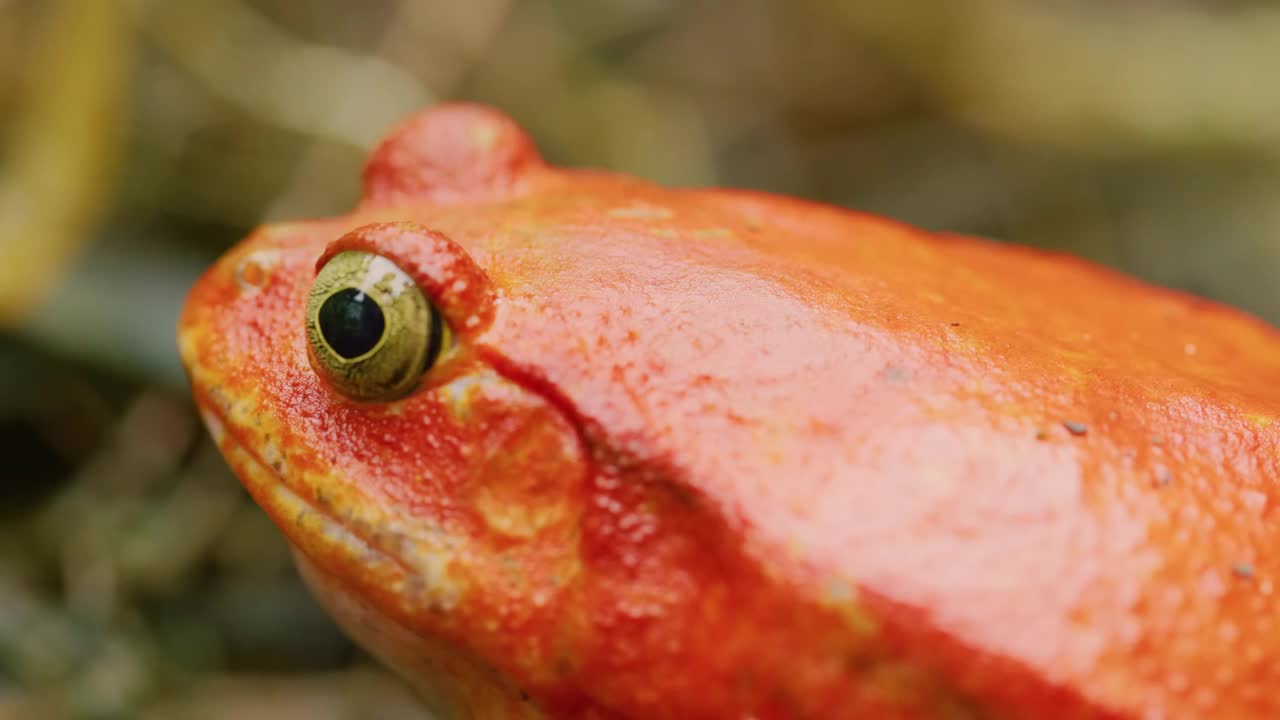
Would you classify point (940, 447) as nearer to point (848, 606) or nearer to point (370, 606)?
point (848, 606)

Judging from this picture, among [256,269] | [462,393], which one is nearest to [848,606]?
[462,393]

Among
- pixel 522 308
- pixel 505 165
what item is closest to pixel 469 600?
pixel 522 308

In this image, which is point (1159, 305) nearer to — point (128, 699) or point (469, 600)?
point (469, 600)

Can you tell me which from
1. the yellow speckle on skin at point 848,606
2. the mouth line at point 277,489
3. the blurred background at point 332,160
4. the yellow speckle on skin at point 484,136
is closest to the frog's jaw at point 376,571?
the mouth line at point 277,489

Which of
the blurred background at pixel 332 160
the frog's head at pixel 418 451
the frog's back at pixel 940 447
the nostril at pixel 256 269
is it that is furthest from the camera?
the blurred background at pixel 332 160

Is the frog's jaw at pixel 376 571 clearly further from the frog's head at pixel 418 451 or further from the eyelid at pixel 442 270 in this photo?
the eyelid at pixel 442 270

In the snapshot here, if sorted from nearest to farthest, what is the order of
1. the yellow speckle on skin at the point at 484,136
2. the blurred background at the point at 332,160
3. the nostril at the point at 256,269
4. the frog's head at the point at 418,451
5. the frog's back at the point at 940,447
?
the frog's back at the point at 940,447 → the frog's head at the point at 418,451 → the nostril at the point at 256,269 → the yellow speckle on skin at the point at 484,136 → the blurred background at the point at 332,160
